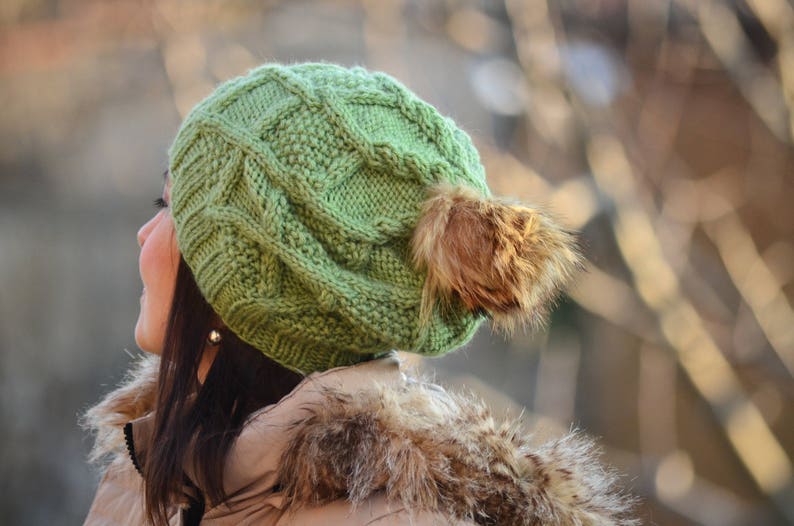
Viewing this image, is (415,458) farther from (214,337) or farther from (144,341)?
(144,341)

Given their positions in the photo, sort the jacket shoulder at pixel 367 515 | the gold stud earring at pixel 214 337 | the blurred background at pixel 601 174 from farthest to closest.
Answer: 1. the blurred background at pixel 601 174
2. the gold stud earring at pixel 214 337
3. the jacket shoulder at pixel 367 515

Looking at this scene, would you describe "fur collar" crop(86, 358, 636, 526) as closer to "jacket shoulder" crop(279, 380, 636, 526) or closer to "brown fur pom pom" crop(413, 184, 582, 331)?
"jacket shoulder" crop(279, 380, 636, 526)

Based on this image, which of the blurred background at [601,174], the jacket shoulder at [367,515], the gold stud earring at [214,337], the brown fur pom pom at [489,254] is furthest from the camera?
the blurred background at [601,174]

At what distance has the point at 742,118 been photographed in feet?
11.6

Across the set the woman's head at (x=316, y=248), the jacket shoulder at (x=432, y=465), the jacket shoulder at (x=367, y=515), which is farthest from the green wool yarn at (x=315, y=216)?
the jacket shoulder at (x=367, y=515)

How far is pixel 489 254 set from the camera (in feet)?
3.53

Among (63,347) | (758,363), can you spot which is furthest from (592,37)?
(63,347)

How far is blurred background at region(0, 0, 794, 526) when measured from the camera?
3246 millimetres

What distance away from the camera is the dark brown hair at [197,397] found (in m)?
1.11

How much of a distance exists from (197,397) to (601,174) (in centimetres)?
279

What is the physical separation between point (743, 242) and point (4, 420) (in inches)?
122

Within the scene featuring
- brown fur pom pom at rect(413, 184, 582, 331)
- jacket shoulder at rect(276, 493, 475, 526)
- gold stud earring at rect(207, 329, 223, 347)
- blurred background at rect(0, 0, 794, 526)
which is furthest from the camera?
blurred background at rect(0, 0, 794, 526)

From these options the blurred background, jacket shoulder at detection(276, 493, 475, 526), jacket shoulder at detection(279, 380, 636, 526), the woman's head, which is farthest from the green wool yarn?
the blurred background

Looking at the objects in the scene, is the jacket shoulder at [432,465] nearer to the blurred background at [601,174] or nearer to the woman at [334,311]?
the woman at [334,311]
